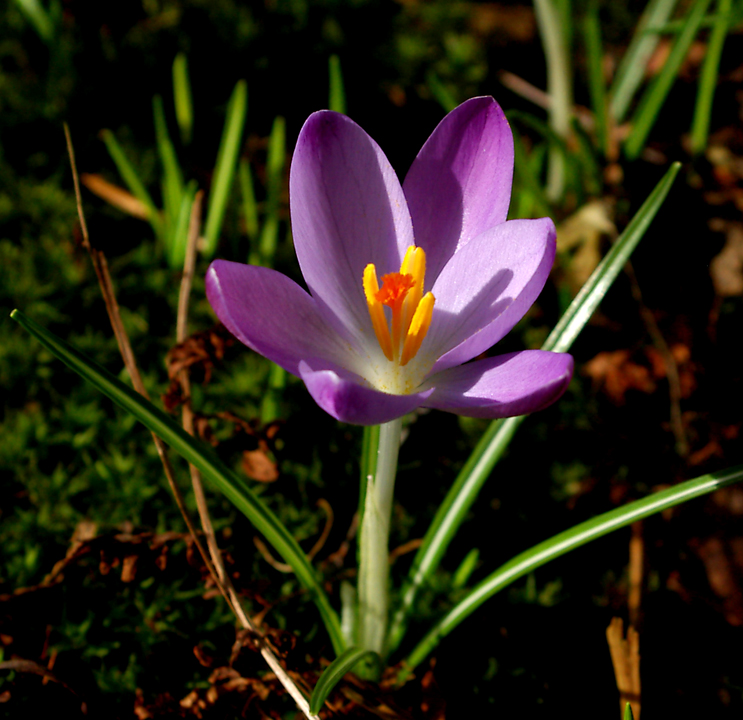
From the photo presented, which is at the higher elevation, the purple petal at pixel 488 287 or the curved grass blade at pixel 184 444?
the purple petal at pixel 488 287

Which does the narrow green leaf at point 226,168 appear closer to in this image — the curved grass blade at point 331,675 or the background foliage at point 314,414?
the background foliage at point 314,414

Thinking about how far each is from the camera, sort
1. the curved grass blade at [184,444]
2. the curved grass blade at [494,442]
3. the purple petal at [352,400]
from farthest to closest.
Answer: the curved grass blade at [494,442], the curved grass blade at [184,444], the purple petal at [352,400]

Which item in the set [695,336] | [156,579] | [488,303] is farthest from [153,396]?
[695,336]

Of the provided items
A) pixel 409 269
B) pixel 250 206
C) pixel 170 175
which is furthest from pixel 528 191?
pixel 409 269

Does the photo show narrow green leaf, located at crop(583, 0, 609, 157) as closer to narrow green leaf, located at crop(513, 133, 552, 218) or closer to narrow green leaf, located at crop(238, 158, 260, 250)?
narrow green leaf, located at crop(513, 133, 552, 218)

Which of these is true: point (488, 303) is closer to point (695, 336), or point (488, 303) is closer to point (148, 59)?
point (695, 336)

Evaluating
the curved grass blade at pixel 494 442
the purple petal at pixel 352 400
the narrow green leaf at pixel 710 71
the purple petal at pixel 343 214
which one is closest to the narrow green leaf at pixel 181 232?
the purple petal at pixel 343 214

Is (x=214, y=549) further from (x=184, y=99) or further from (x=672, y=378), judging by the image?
(x=184, y=99)

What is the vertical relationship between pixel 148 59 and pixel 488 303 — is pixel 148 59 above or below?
above
